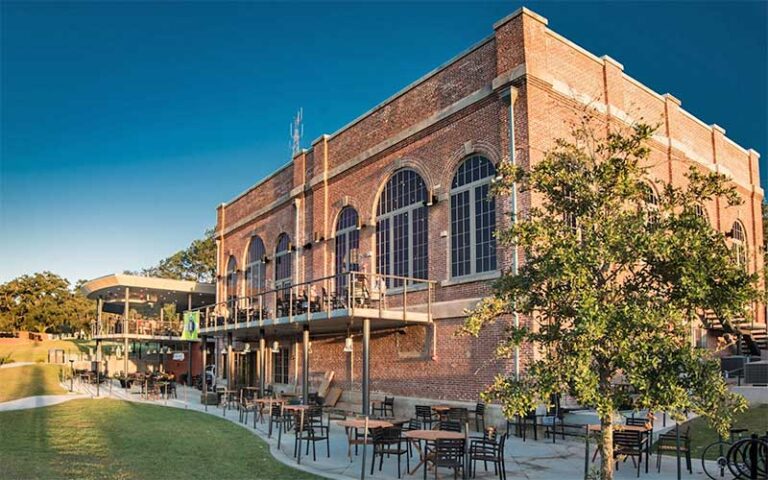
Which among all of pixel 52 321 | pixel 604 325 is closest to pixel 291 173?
pixel 604 325

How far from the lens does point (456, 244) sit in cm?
1781

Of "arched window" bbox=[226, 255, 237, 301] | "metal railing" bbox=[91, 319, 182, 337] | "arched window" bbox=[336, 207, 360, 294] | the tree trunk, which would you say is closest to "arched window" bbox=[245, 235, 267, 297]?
"arched window" bbox=[226, 255, 237, 301]

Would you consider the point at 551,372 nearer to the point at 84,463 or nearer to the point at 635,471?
the point at 635,471

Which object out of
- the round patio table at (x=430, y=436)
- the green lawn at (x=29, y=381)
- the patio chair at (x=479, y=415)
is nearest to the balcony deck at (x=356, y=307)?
the patio chair at (x=479, y=415)

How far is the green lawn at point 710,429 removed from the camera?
12.6 m

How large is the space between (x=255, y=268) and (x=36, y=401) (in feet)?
34.9

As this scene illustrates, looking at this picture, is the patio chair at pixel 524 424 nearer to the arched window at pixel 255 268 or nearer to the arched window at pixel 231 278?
the arched window at pixel 255 268

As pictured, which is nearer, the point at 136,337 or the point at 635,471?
the point at 635,471

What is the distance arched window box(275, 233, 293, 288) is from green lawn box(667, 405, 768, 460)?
54.6ft

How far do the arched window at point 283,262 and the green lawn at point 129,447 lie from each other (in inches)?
319

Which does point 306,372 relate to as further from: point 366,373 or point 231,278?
point 231,278

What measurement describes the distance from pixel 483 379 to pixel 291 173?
1449cm

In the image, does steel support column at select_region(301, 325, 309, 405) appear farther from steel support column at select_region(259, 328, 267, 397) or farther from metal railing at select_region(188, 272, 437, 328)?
steel support column at select_region(259, 328, 267, 397)

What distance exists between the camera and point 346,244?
2266cm
